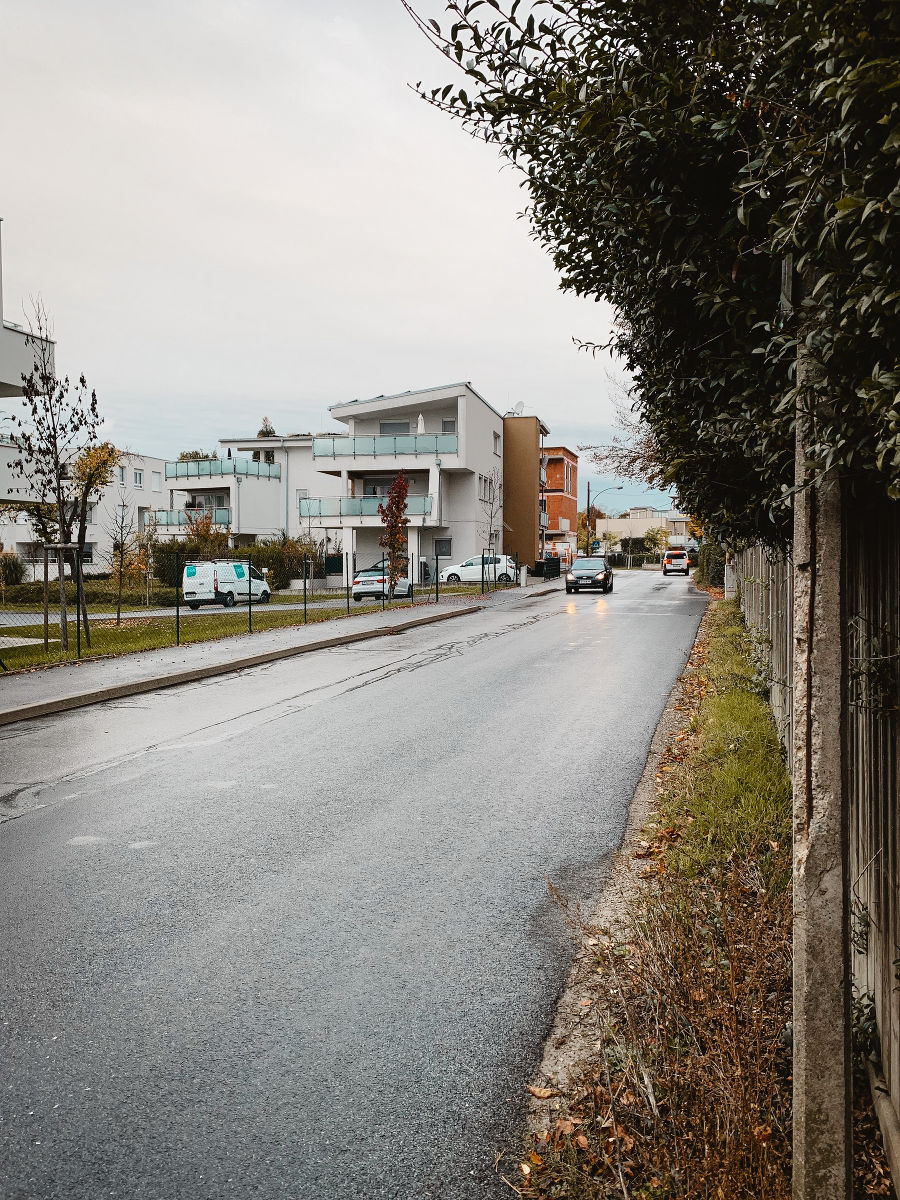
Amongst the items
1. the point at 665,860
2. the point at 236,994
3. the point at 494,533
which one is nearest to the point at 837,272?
the point at 236,994

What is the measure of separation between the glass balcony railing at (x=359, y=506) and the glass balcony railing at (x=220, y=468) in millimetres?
11252

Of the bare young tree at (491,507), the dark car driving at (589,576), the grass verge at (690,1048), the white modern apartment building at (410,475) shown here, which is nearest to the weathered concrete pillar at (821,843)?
the grass verge at (690,1048)

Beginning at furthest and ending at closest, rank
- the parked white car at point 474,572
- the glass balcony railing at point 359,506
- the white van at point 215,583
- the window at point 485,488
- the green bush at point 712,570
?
the window at point 485,488
the glass balcony railing at point 359,506
the parked white car at point 474,572
the green bush at point 712,570
the white van at point 215,583

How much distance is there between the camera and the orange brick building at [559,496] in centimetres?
8538

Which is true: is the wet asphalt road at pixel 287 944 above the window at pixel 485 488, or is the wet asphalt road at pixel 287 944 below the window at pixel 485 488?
below

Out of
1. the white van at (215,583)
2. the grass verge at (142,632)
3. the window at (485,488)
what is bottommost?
the grass verge at (142,632)

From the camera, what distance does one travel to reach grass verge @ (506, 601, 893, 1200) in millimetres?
2695

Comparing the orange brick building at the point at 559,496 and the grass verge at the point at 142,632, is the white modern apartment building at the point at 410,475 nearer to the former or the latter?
the grass verge at the point at 142,632

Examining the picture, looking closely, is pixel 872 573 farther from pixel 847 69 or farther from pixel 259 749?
pixel 259 749

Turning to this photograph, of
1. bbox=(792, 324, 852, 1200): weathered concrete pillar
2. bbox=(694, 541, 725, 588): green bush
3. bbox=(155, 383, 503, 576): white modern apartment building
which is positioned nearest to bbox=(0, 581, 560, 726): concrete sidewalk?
bbox=(792, 324, 852, 1200): weathered concrete pillar

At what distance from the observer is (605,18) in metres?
3.09

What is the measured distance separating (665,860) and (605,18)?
418 cm

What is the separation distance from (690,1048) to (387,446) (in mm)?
48702

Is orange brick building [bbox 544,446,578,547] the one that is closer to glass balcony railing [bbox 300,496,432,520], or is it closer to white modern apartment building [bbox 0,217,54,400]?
glass balcony railing [bbox 300,496,432,520]
